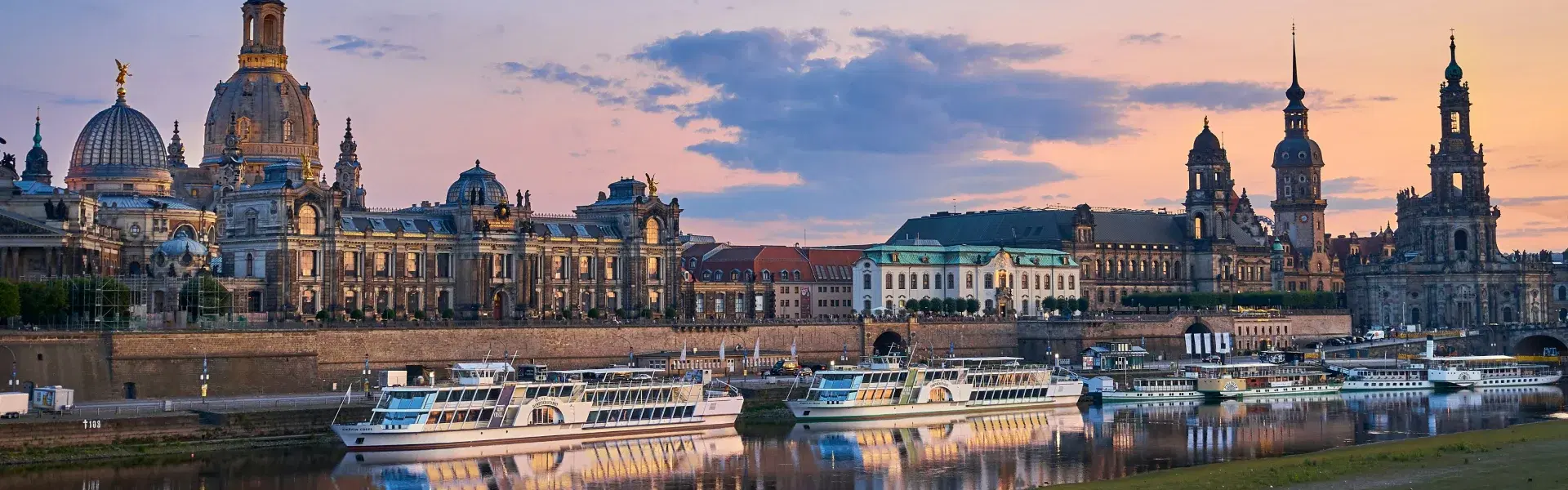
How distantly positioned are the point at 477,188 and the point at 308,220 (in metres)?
16.1

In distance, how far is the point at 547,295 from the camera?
13412 centimetres

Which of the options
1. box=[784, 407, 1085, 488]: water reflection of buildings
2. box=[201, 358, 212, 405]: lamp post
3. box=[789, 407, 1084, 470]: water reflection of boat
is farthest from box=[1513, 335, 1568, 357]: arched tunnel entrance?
box=[201, 358, 212, 405]: lamp post

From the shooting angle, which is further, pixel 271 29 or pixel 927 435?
pixel 271 29

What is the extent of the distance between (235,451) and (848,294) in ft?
312

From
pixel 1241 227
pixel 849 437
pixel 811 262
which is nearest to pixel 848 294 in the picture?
pixel 811 262

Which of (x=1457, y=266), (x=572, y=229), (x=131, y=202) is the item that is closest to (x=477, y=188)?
(x=572, y=229)

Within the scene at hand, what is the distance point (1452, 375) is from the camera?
127750 millimetres

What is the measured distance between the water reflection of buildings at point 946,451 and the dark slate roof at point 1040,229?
2831 inches

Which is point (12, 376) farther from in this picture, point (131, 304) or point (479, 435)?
point (479, 435)

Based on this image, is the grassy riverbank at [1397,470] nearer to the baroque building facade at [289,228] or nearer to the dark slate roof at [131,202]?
the baroque building facade at [289,228]

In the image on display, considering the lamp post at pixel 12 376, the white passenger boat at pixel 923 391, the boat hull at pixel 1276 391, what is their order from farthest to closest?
the boat hull at pixel 1276 391
the white passenger boat at pixel 923 391
the lamp post at pixel 12 376

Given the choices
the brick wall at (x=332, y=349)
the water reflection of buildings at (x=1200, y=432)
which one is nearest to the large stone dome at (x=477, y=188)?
the brick wall at (x=332, y=349)

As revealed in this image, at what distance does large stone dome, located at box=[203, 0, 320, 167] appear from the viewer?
158 m

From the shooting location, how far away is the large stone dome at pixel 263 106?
15825 cm
